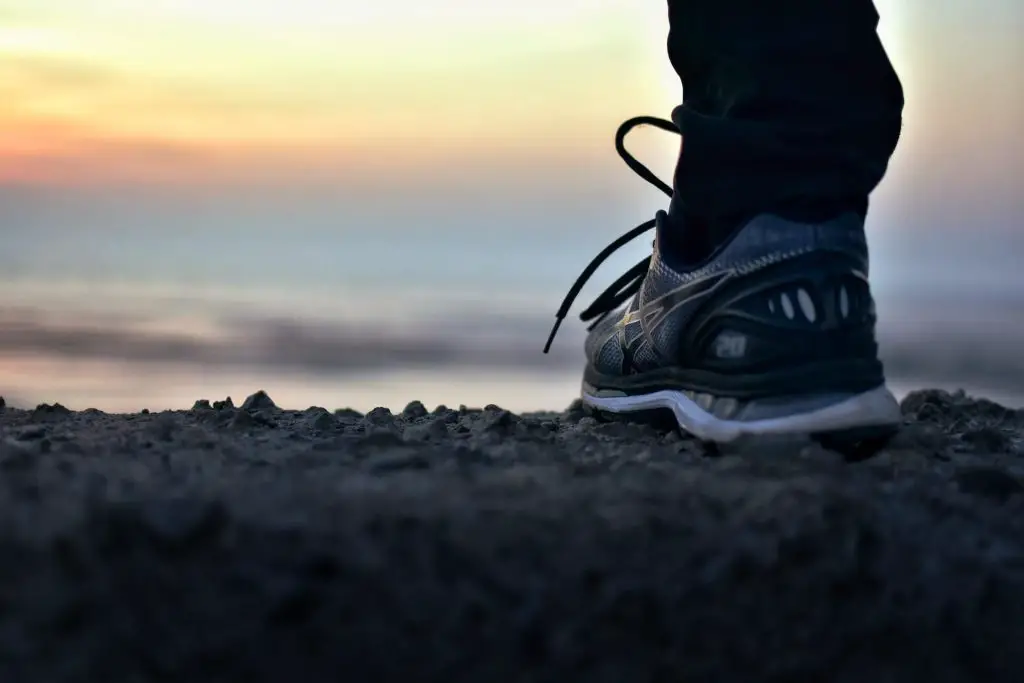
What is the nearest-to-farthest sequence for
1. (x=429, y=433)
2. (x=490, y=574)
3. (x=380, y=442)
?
(x=490, y=574)
(x=380, y=442)
(x=429, y=433)

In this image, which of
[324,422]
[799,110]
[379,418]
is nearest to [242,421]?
[324,422]

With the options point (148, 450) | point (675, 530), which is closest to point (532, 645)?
point (675, 530)

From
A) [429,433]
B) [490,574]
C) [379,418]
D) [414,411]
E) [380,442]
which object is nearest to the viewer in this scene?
[490,574]

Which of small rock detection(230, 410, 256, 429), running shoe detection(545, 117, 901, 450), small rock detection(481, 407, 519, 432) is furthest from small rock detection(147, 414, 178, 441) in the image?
running shoe detection(545, 117, 901, 450)

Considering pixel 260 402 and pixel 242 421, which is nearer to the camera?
pixel 242 421

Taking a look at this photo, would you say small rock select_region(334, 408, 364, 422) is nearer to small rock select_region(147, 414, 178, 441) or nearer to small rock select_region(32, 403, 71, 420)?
small rock select_region(147, 414, 178, 441)

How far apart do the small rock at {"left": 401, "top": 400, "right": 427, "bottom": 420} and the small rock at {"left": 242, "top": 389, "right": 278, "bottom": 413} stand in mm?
235

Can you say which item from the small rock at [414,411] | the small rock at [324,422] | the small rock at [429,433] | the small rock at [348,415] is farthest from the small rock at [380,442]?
the small rock at [414,411]

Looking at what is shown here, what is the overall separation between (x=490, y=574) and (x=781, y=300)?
63 centimetres

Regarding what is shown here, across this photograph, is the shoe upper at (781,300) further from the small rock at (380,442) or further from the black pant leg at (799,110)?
the small rock at (380,442)

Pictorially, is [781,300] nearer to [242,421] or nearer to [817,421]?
[817,421]

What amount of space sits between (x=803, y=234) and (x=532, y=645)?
711 millimetres

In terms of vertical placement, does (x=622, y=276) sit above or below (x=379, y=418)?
above

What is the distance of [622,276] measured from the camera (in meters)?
1.78
